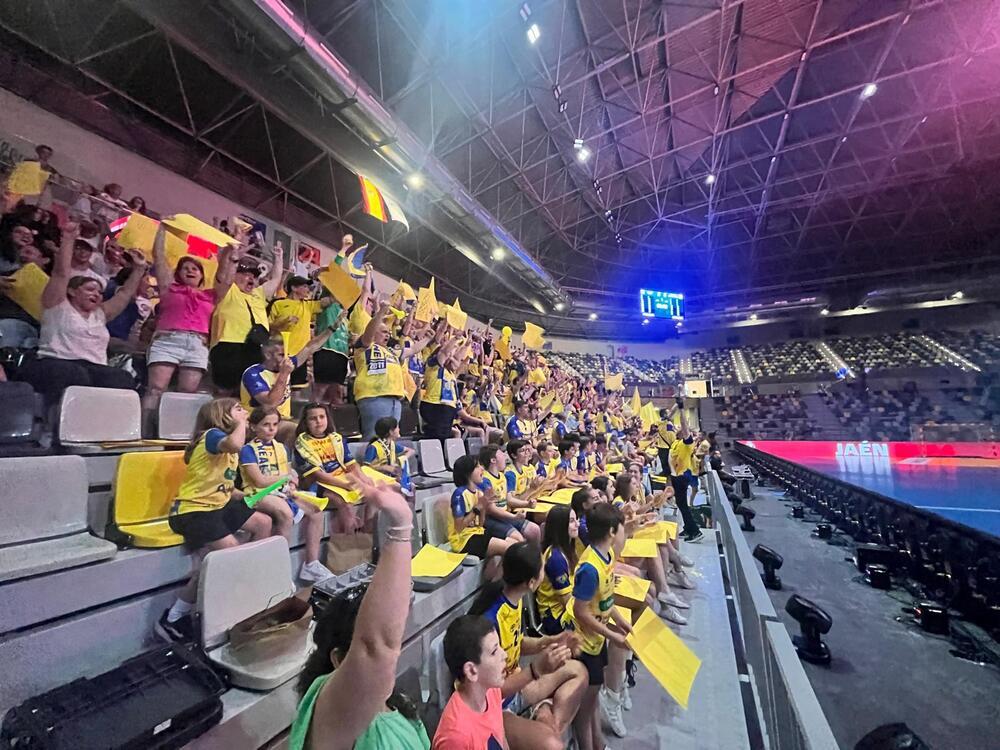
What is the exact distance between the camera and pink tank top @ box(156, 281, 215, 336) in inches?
116

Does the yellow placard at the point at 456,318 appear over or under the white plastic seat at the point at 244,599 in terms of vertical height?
over

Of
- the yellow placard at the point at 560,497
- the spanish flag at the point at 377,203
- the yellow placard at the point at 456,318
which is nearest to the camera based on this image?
the yellow placard at the point at 560,497

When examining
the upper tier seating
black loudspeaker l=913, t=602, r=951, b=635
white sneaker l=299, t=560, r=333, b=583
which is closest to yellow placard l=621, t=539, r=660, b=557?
white sneaker l=299, t=560, r=333, b=583

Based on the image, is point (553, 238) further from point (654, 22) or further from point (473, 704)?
point (473, 704)

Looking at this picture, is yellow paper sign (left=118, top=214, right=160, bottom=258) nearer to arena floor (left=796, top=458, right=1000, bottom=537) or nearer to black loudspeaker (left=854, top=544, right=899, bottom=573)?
black loudspeaker (left=854, top=544, right=899, bottom=573)

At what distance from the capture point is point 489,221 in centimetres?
1032

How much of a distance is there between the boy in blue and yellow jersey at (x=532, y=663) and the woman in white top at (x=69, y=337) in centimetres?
246

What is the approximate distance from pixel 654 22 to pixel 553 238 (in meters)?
8.55

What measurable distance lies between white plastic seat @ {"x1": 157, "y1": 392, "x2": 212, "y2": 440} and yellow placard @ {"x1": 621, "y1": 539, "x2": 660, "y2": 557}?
2.97 meters

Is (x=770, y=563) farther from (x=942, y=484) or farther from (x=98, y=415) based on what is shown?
(x=942, y=484)

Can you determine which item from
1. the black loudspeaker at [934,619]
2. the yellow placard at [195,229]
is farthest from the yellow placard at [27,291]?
the black loudspeaker at [934,619]

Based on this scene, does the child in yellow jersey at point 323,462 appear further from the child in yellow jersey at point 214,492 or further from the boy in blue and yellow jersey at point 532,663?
the boy in blue and yellow jersey at point 532,663

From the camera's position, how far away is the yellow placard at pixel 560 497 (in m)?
4.11

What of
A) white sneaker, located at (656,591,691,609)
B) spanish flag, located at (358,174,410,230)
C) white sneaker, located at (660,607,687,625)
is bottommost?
white sneaker, located at (660,607,687,625)
